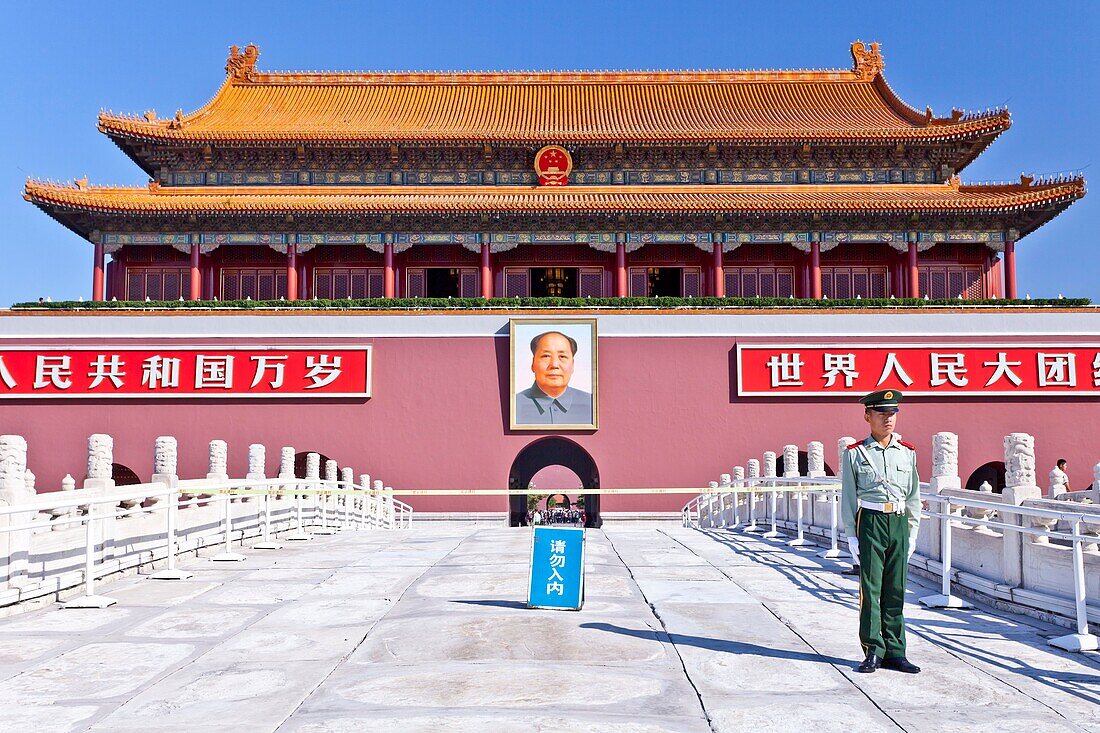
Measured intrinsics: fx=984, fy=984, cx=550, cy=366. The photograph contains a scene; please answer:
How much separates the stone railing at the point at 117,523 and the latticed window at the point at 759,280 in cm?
1426

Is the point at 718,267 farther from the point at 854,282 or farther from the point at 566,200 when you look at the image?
the point at 566,200

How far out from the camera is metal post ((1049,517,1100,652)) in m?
6.45

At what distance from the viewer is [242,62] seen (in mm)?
31781

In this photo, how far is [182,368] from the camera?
916 inches

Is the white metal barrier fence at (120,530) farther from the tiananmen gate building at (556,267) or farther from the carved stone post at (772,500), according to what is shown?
the tiananmen gate building at (556,267)

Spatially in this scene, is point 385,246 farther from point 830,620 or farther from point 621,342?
point 830,620

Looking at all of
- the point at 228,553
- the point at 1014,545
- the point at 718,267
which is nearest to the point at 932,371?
the point at 718,267

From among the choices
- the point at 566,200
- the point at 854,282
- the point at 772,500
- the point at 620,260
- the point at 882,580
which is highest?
the point at 566,200

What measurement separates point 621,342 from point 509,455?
3.79 m

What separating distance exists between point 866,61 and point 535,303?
15.4m

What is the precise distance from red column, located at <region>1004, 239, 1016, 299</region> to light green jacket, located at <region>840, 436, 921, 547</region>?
72.2 ft

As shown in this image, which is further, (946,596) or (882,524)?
(946,596)

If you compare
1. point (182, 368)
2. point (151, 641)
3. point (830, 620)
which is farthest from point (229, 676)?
point (182, 368)

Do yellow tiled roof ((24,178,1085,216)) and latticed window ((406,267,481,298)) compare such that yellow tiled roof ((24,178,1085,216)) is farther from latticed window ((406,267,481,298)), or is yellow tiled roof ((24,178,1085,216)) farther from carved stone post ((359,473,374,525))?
carved stone post ((359,473,374,525))
